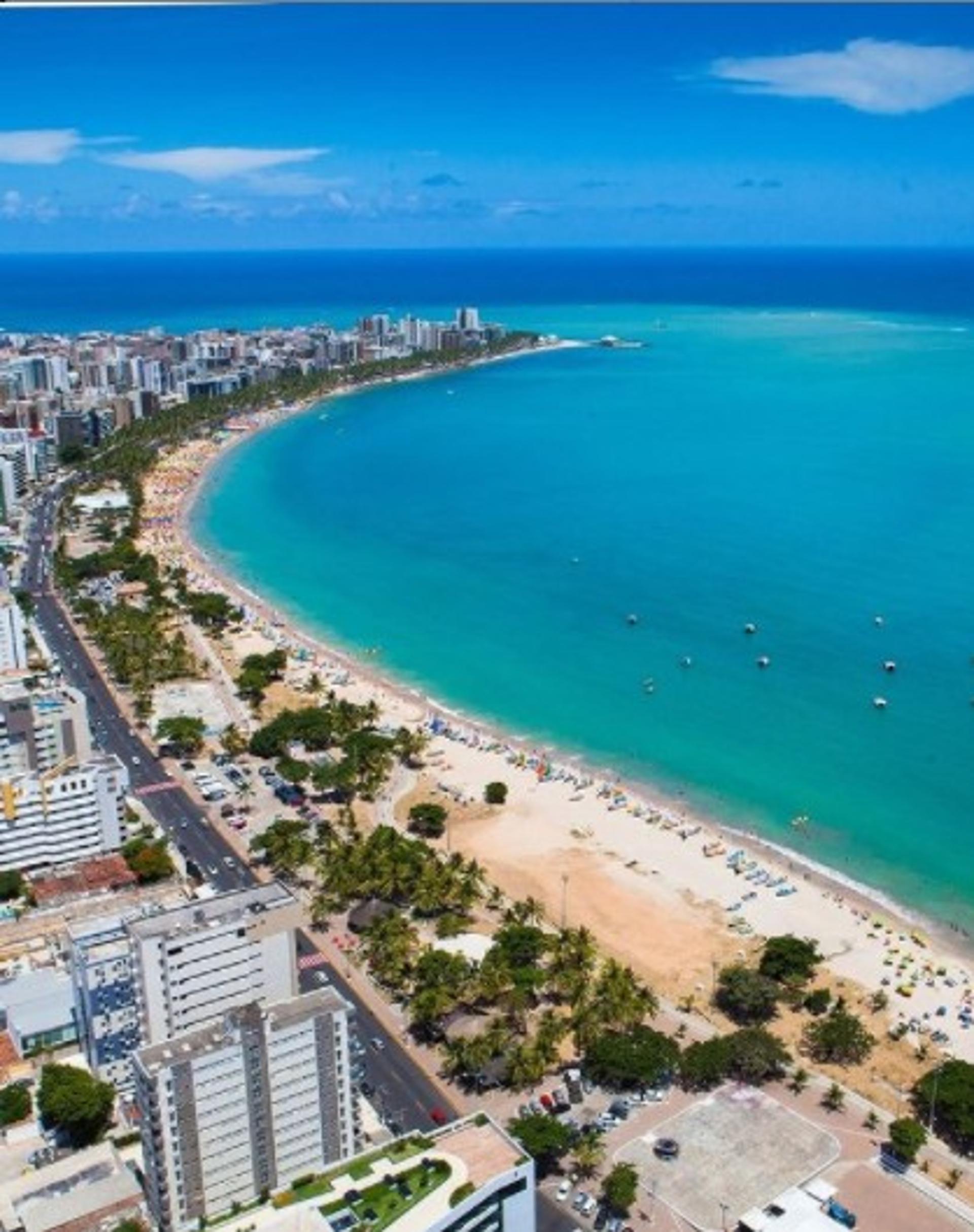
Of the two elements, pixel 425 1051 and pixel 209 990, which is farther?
pixel 425 1051

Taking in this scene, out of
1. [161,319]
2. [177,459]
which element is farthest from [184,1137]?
[161,319]

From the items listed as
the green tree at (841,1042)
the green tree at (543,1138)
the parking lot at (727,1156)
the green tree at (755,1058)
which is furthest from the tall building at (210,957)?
the green tree at (841,1042)

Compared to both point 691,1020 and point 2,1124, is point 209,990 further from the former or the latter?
point 691,1020

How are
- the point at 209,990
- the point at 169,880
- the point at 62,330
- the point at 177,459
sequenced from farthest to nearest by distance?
the point at 62,330
the point at 177,459
the point at 169,880
the point at 209,990

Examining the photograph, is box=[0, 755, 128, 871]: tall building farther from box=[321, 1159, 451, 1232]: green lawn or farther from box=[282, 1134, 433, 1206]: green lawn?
box=[321, 1159, 451, 1232]: green lawn

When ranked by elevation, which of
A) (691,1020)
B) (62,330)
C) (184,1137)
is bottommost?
(691,1020)
